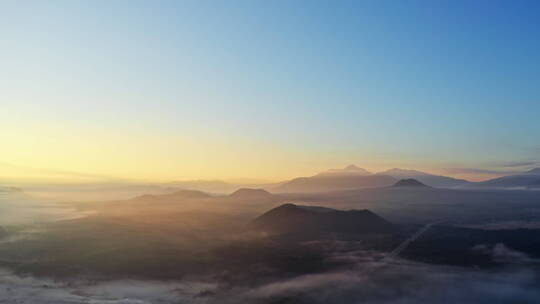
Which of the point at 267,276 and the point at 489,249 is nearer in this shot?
the point at 267,276

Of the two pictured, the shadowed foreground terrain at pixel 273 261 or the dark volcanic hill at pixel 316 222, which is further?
the dark volcanic hill at pixel 316 222

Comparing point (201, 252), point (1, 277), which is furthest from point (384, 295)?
point (1, 277)

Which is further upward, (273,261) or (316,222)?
(316,222)

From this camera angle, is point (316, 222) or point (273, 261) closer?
point (273, 261)

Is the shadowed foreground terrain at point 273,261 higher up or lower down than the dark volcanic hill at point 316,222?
lower down

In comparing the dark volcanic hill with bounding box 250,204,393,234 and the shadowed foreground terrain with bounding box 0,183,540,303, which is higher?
the dark volcanic hill with bounding box 250,204,393,234

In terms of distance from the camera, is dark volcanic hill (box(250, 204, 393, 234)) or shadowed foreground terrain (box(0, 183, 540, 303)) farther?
dark volcanic hill (box(250, 204, 393, 234))

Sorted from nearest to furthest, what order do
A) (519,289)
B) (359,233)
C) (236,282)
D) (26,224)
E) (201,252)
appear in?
1. (519,289)
2. (236,282)
3. (201,252)
4. (359,233)
5. (26,224)

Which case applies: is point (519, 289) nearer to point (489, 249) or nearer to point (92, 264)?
point (489, 249)
